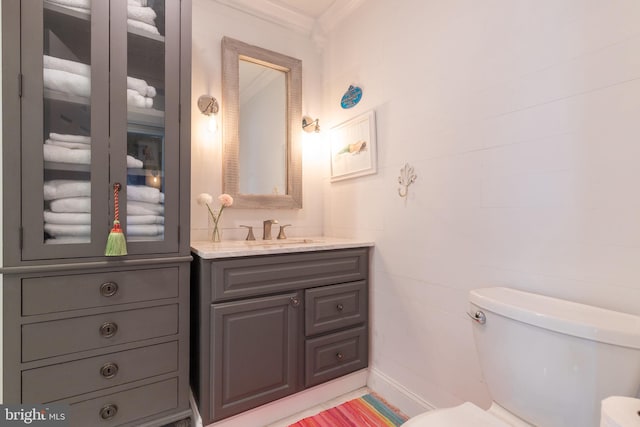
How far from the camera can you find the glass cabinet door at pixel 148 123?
118 cm

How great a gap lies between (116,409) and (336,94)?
2134mm

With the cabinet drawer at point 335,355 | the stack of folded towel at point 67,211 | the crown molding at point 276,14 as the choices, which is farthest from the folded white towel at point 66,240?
the crown molding at point 276,14

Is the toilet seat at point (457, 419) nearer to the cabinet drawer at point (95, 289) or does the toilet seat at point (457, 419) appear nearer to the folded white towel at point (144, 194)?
the cabinet drawer at point (95, 289)

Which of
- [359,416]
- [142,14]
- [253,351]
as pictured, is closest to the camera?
[142,14]

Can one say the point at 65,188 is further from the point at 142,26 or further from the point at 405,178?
the point at 405,178

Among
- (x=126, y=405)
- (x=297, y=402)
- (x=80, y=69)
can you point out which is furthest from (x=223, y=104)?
(x=297, y=402)

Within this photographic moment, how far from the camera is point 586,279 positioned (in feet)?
3.00

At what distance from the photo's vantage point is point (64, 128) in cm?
111

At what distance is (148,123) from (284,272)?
93 cm

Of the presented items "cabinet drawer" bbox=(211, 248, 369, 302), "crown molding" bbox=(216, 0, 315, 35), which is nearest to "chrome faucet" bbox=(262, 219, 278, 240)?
"cabinet drawer" bbox=(211, 248, 369, 302)

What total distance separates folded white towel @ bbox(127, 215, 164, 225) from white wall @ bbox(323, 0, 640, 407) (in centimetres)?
114

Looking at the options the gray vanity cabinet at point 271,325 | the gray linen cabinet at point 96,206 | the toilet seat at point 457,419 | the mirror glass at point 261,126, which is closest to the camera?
the toilet seat at point 457,419

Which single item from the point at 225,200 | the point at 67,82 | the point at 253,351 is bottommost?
the point at 253,351

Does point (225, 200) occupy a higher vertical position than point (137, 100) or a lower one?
lower
